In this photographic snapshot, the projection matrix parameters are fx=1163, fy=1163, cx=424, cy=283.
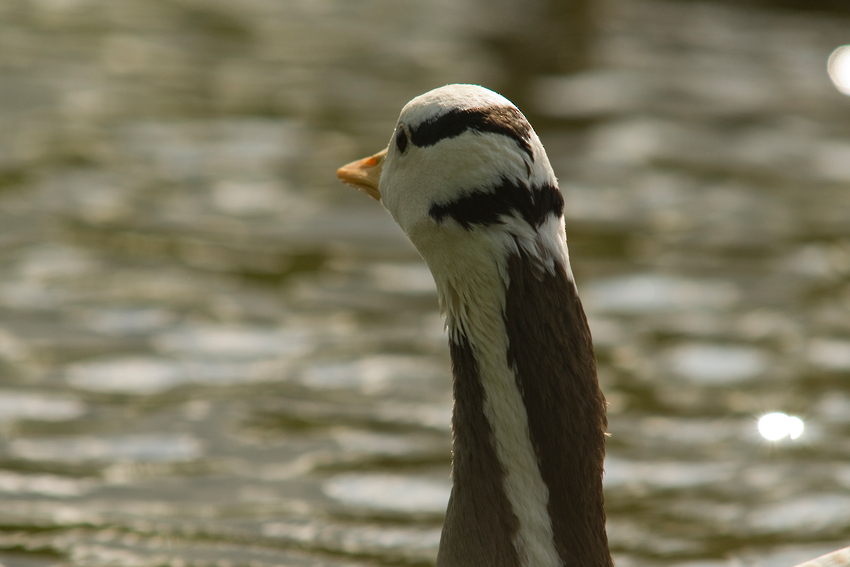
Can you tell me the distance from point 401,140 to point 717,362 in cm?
382

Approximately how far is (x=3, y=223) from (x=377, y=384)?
310 centimetres

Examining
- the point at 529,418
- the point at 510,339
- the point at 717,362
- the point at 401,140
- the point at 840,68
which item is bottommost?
the point at 529,418

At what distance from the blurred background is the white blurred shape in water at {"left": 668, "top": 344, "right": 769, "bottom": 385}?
0.09 feet

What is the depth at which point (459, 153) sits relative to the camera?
10.6ft

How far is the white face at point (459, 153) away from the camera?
317cm

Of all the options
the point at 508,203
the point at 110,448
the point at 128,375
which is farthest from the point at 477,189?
the point at 128,375

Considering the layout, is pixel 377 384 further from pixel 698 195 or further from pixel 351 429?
pixel 698 195

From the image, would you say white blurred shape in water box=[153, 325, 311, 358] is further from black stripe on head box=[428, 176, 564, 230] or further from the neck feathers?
black stripe on head box=[428, 176, 564, 230]

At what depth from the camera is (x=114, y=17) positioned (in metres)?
12.7

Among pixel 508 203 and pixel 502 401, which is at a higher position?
pixel 508 203

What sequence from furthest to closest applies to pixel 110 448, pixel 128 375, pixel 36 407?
1. pixel 128 375
2. pixel 36 407
3. pixel 110 448

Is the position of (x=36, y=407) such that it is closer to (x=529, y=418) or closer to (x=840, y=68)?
(x=529, y=418)

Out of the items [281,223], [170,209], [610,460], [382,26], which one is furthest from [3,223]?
[382,26]

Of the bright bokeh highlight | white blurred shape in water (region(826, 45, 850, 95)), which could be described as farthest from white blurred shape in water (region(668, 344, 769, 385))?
white blurred shape in water (region(826, 45, 850, 95))
